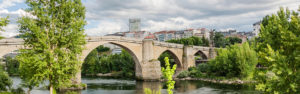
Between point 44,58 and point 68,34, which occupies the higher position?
point 68,34

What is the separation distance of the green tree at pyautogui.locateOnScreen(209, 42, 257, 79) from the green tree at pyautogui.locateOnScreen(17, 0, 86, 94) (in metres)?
26.6

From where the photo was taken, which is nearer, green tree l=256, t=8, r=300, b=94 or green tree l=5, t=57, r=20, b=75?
green tree l=256, t=8, r=300, b=94

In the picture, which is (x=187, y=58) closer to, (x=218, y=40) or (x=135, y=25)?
(x=218, y=40)

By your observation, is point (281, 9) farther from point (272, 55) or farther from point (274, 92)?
point (274, 92)

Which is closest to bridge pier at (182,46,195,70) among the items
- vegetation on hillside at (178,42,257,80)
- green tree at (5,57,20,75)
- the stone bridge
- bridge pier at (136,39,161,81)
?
the stone bridge

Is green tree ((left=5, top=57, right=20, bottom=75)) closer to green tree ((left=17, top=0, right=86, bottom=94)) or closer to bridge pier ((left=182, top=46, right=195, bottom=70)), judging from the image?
bridge pier ((left=182, top=46, right=195, bottom=70))

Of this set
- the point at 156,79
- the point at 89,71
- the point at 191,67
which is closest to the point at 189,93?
the point at 156,79

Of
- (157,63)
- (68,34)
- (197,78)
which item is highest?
(68,34)

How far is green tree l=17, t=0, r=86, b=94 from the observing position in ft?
46.9

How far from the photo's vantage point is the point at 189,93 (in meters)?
27.0

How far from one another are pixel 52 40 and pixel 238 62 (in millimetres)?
27781

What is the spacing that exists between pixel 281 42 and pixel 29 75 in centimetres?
1236

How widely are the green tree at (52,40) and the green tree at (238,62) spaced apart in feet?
87.2

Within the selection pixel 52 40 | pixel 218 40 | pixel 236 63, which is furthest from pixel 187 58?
pixel 52 40
